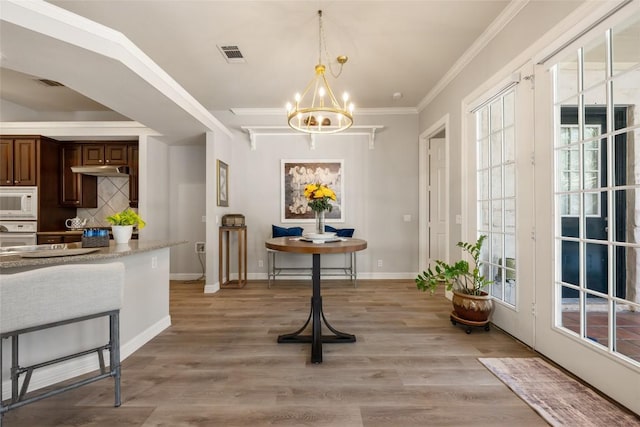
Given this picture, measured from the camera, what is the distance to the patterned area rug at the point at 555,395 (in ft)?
4.86

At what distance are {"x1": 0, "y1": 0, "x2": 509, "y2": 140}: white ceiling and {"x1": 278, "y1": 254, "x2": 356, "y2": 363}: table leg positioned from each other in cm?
219

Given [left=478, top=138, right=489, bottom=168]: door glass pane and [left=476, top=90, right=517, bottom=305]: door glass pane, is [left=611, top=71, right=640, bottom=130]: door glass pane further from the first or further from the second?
[left=478, top=138, right=489, bottom=168]: door glass pane

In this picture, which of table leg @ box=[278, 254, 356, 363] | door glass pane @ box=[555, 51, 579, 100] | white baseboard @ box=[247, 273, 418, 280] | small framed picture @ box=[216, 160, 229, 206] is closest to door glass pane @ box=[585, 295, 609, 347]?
door glass pane @ box=[555, 51, 579, 100]

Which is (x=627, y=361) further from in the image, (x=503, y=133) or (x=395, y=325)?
(x=503, y=133)

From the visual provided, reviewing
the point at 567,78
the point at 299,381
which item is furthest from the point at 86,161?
the point at 567,78

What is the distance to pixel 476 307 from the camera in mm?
2561

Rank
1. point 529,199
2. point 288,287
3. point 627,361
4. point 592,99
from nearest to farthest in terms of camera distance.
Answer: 1. point 627,361
2. point 592,99
3. point 529,199
4. point 288,287

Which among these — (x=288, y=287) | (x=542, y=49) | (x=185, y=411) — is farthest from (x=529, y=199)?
(x=288, y=287)

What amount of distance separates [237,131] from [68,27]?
114 inches

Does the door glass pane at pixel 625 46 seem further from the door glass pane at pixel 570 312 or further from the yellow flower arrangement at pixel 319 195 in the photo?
the yellow flower arrangement at pixel 319 195

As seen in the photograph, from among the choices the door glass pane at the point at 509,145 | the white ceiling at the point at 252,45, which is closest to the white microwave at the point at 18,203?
the white ceiling at the point at 252,45

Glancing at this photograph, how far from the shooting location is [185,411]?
1.59 meters

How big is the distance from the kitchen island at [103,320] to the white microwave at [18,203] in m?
2.63

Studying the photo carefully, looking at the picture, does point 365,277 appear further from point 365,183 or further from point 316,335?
point 316,335
